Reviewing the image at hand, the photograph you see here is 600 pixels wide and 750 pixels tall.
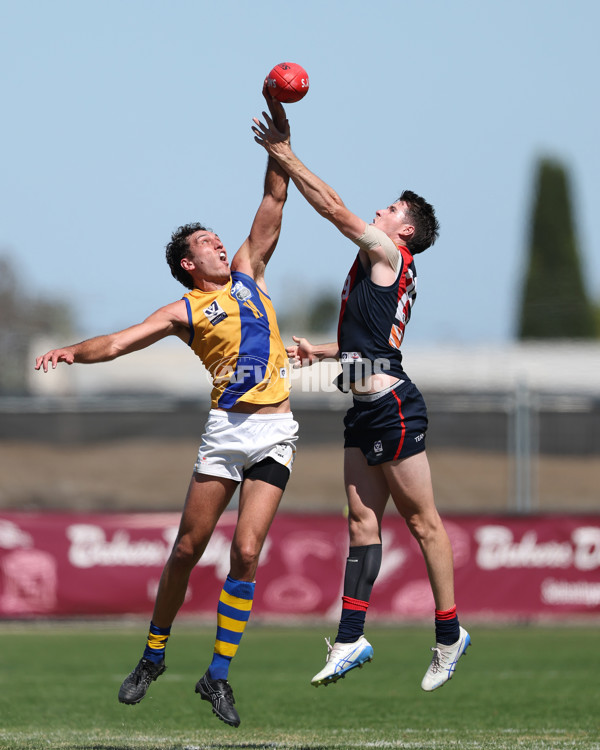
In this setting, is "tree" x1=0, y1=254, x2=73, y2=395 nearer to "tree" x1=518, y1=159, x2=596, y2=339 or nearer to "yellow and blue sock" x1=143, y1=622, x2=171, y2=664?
"tree" x1=518, y1=159, x2=596, y2=339

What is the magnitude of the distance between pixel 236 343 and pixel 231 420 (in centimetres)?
46

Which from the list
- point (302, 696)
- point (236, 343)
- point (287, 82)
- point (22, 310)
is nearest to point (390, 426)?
point (236, 343)

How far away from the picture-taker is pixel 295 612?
49.9ft

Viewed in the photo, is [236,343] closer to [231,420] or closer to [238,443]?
[231,420]

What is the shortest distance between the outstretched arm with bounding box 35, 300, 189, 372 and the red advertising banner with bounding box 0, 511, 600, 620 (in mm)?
8381

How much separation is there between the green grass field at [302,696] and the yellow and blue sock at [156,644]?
0.52 metres

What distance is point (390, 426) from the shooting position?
22.1 feet

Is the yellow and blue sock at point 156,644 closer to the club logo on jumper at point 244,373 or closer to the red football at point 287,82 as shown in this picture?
the club logo on jumper at point 244,373

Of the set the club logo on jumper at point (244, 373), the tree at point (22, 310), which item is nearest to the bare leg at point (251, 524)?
the club logo on jumper at point (244, 373)

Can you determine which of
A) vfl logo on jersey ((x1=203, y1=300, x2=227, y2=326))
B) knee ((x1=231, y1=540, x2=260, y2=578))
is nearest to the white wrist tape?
vfl logo on jersey ((x1=203, y1=300, x2=227, y2=326))

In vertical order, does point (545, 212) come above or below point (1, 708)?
above

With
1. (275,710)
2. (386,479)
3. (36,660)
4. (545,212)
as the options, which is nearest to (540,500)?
(36,660)

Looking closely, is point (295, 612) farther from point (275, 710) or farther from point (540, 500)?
point (540, 500)

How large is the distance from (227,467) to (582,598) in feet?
32.1
